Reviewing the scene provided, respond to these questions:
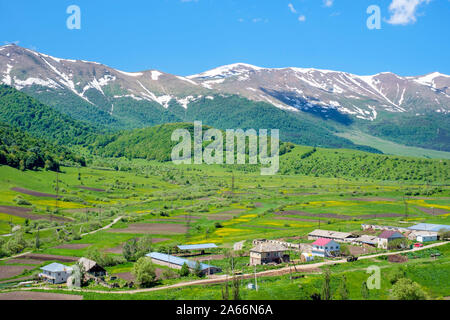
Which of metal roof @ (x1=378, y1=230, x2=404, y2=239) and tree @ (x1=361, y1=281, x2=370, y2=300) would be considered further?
metal roof @ (x1=378, y1=230, x2=404, y2=239)

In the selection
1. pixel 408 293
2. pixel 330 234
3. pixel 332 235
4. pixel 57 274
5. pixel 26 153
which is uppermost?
pixel 26 153

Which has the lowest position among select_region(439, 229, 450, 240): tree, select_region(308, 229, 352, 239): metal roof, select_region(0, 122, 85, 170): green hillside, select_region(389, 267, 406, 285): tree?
select_region(389, 267, 406, 285): tree

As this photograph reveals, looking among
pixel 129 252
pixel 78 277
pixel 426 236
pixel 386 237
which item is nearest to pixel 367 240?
pixel 386 237

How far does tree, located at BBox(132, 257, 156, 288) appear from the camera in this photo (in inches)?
1937

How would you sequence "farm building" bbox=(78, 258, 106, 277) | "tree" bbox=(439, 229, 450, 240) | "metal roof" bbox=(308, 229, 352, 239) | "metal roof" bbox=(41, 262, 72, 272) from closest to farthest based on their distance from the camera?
"metal roof" bbox=(41, 262, 72, 272), "farm building" bbox=(78, 258, 106, 277), "tree" bbox=(439, 229, 450, 240), "metal roof" bbox=(308, 229, 352, 239)

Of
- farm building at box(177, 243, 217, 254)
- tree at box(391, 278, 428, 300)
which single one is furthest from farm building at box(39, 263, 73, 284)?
tree at box(391, 278, 428, 300)

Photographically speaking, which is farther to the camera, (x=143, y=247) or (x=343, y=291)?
(x=143, y=247)

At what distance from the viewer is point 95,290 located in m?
47.8

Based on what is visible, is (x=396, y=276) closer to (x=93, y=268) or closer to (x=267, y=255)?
(x=267, y=255)

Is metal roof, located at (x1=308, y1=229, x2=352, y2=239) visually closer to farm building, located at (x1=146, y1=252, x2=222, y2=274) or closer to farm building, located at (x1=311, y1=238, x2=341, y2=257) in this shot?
farm building, located at (x1=311, y1=238, x2=341, y2=257)

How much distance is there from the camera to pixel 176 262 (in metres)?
58.8

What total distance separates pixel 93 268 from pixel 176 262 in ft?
33.3

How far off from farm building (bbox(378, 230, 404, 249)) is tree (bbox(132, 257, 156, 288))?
1395 inches
